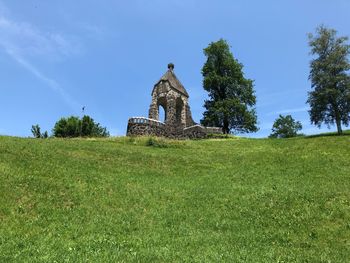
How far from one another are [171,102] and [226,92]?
1644cm

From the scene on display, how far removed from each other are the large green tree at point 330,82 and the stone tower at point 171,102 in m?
17.6

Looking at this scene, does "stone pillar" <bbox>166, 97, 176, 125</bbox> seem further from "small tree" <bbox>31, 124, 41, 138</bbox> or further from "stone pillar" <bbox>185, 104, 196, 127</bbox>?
"small tree" <bbox>31, 124, 41, 138</bbox>

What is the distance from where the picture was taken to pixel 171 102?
6222cm

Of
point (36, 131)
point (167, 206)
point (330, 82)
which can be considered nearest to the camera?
point (167, 206)

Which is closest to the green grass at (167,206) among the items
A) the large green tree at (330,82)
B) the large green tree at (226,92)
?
the large green tree at (330,82)

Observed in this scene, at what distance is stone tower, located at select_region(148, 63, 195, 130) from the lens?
204 ft

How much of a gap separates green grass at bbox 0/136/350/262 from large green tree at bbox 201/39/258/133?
36068mm

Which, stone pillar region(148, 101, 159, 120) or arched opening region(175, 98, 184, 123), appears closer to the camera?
stone pillar region(148, 101, 159, 120)

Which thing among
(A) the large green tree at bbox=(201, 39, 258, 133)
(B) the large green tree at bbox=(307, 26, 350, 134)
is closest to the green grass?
(B) the large green tree at bbox=(307, 26, 350, 134)

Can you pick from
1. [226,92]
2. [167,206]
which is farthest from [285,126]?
[167,206]

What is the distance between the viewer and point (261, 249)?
17.6 meters

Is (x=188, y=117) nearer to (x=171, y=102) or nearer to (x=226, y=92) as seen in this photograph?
(x=171, y=102)

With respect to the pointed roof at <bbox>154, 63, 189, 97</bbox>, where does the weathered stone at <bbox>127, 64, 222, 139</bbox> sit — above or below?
below

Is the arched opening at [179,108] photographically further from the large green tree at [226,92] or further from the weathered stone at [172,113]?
the large green tree at [226,92]
